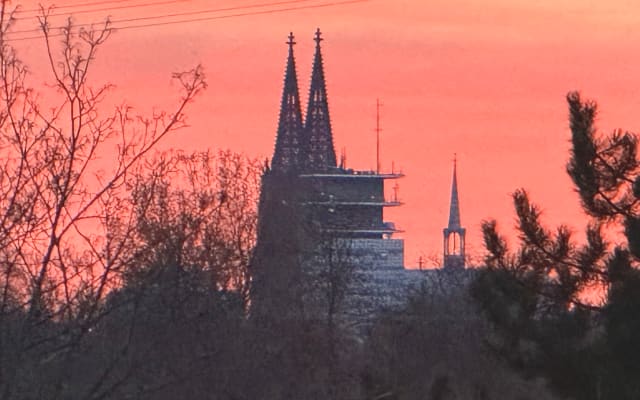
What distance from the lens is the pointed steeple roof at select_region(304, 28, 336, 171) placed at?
5789 inches

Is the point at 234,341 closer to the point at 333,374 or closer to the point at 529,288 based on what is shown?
the point at 529,288

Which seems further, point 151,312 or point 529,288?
point 529,288

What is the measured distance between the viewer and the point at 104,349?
10.8 metres

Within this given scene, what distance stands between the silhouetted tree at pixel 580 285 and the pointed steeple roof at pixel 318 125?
123 meters

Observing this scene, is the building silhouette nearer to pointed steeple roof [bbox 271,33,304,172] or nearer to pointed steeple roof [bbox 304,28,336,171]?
pointed steeple roof [bbox 271,33,304,172]

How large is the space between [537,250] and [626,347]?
183 centimetres

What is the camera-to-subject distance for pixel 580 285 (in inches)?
794

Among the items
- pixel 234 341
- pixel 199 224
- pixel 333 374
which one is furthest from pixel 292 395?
pixel 199 224

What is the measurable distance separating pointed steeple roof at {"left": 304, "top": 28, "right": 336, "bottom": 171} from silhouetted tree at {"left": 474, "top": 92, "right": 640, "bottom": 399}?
4841 inches

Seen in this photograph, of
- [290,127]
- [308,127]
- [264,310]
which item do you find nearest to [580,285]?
[264,310]

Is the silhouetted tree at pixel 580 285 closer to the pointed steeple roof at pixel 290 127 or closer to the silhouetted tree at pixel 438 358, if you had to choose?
the silhouetted tree at pixel 438 358

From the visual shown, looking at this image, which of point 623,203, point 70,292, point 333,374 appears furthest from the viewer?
point 333,374

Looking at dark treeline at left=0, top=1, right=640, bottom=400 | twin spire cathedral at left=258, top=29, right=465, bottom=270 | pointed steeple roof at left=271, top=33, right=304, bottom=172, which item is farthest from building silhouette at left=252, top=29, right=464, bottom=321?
pointed steeple roof at left=271, top=33, right=304, bottom=172

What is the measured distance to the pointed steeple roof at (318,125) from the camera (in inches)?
5789
